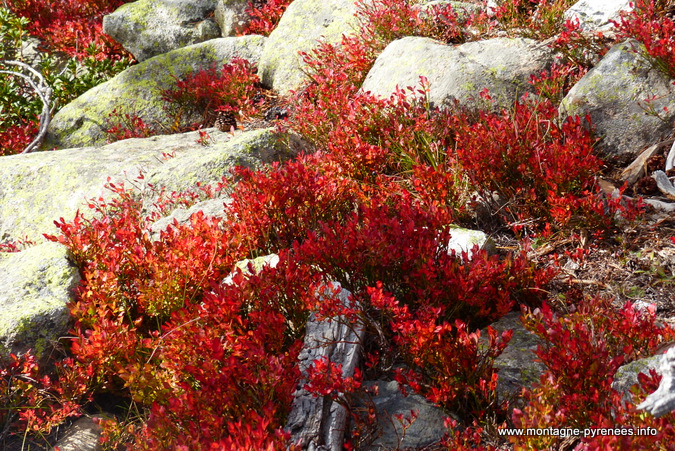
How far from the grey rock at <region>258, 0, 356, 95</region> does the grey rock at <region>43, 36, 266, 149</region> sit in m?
0.51

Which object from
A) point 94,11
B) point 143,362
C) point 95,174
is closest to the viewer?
point 143,362

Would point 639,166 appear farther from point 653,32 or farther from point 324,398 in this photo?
point 324,398

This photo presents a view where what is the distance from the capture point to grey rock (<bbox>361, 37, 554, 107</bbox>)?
5.35 metres

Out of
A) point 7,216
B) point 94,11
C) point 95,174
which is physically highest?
point 94,11

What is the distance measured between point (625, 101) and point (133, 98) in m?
6.42

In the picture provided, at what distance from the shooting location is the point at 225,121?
7.36 metres

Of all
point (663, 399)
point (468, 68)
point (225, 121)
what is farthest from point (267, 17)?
point (663, 399)

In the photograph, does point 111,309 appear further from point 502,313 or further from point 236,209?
point 502,313

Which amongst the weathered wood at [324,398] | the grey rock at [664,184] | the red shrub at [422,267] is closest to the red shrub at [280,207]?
the red shrub at [422,267]

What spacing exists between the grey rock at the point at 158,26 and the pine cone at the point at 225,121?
8.46 ft

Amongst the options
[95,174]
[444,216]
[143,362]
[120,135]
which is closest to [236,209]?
[143,362]

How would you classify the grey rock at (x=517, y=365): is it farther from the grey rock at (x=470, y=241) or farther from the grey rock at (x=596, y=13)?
the grey rock at (x=596, y=13)

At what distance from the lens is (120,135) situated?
23.8 ft

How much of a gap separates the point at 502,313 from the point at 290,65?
5.52 meters
